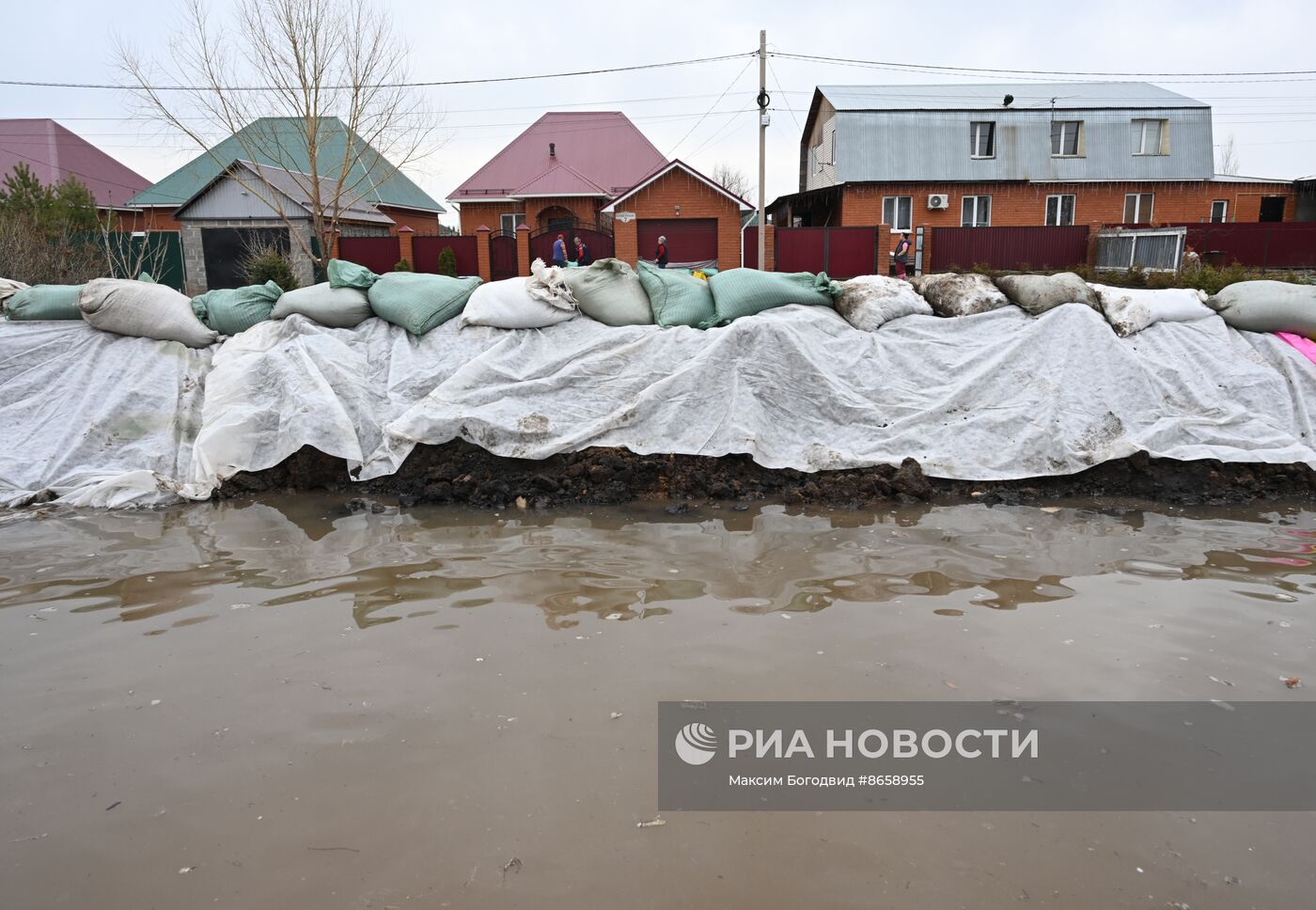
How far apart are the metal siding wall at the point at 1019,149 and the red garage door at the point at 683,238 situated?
3.92 metres

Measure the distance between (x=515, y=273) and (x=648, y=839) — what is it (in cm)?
1342

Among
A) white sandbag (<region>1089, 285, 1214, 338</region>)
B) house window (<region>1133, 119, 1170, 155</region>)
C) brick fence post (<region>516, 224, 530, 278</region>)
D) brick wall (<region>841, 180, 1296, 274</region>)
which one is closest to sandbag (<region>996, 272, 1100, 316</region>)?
white sandbag (<region>1089, 285, 1214, 338</region>)

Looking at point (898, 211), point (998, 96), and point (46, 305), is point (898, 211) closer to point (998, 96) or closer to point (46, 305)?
point (998, 96)

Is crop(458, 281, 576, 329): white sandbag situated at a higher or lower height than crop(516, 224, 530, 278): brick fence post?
lower

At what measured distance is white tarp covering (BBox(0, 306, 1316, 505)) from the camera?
4.59m

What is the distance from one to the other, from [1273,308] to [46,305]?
25.6 feet

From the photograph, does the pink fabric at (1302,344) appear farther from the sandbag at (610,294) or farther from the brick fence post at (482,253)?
the brick fence post at (482,253)

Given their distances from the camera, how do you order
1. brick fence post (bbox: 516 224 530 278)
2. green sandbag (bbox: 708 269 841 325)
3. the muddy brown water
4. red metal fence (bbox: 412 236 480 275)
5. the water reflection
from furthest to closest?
red metal fence (bbox: 412 236 480 275)
brick fence post (bbox: 516 224 530 278)
green sandbag (bbox: 708 269 841 325)
the water reflection
the muddy brown water

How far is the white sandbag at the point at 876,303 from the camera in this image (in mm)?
5215

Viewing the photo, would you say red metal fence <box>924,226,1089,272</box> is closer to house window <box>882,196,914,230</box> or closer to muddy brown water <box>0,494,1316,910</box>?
house window <box>882,196,914,230</box>

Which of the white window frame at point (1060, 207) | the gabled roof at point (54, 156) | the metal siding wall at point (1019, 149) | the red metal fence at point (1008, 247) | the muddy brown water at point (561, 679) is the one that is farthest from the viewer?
the gabled roof at point (54, 156)

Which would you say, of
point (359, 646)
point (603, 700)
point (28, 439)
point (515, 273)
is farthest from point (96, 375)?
point (515, 273)

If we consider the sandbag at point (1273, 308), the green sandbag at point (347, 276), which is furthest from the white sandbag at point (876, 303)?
the green sandbag at point (347, 276)

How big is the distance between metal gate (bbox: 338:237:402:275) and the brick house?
392 inches
